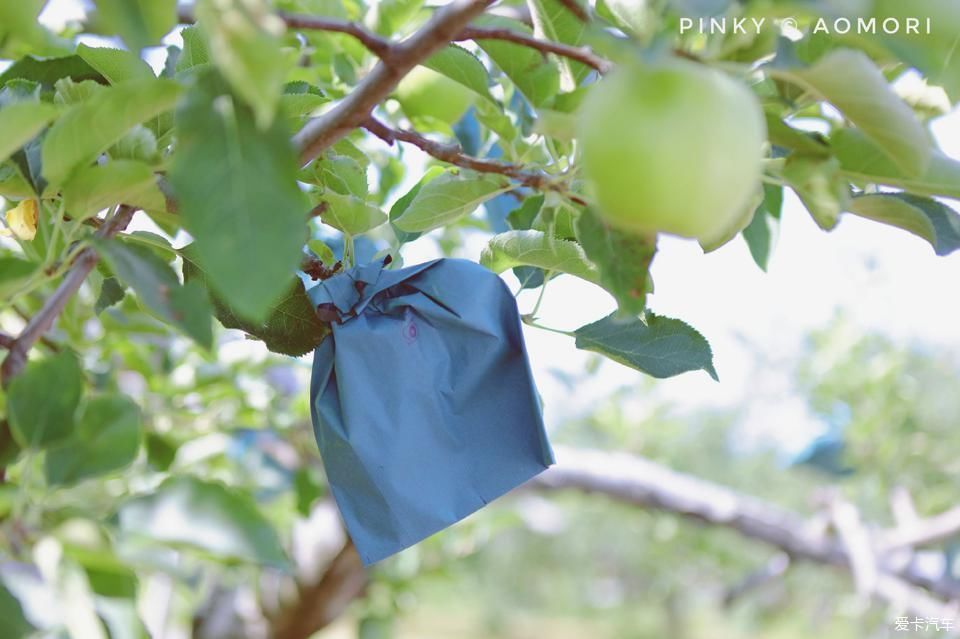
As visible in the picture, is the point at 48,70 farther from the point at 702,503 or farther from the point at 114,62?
the point at 702,503

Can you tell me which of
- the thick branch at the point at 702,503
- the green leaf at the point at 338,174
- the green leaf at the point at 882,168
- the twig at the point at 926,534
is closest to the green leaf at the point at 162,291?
the green leaf at the point at 338,174

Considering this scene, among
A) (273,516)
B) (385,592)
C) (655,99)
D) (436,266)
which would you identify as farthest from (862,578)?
(655,99)

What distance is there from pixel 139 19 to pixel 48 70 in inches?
9.1

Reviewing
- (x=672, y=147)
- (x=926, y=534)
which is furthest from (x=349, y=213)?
(x=926, y=534)

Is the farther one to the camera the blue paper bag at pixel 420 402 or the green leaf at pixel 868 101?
the blue paper bag at pixel 420 402

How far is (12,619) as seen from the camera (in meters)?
0.43

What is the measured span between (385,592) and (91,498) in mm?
634

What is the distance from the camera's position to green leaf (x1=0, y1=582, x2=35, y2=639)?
42 cm

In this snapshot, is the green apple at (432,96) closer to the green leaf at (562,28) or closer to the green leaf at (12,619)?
the green leaf at (562,28)

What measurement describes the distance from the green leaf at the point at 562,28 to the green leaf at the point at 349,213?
118 millimetres

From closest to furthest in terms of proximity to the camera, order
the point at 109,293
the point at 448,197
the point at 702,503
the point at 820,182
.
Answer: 1. the point at 820,182
2. the point at 448,197
3. the point at 109,293
4. the point at 702,503

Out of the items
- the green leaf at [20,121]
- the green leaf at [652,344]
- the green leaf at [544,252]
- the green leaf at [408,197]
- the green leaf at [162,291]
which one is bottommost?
the green leaf at [652,344]

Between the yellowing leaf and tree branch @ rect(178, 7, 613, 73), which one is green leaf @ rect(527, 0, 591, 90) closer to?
tree branch @ rect(178, 7, 613, 73)

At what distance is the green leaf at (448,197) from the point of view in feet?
1.48
